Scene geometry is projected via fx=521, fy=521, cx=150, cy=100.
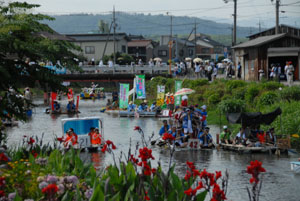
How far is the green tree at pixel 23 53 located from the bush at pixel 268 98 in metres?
20.7

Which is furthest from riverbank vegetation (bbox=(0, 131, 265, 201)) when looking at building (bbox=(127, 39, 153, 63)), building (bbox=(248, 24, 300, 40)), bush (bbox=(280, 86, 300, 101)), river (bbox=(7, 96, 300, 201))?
building (bbox=(127, 39, 153, 63))

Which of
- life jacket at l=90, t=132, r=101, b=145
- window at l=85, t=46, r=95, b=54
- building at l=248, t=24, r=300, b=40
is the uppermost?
window at l=85, t=46, r=95, b=54

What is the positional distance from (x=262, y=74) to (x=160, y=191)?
35.8 meters

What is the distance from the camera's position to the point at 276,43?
4478 cm

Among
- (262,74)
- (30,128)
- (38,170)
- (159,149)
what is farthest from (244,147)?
(262,74)

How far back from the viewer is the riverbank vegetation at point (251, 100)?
26053 mm

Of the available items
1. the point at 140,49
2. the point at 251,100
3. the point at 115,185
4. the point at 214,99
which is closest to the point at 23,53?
the point at 115,185

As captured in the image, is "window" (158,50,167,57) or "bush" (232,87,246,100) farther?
"window" (158,50,167,57)

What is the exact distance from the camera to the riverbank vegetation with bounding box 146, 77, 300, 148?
1026 inches

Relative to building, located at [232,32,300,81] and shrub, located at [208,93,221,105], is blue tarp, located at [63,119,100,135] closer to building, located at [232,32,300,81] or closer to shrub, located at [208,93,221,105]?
shrub, located at [208,93,221,105]

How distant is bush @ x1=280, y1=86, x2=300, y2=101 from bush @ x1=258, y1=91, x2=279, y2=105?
1.77 ft

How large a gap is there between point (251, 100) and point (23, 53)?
24.1 m

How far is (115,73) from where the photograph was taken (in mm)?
65875

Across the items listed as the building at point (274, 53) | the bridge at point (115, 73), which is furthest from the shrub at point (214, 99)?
the bridge at point (115, 73)
